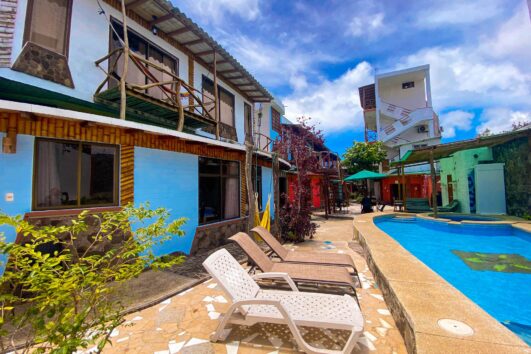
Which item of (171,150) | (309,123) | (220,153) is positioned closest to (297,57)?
(309,123)

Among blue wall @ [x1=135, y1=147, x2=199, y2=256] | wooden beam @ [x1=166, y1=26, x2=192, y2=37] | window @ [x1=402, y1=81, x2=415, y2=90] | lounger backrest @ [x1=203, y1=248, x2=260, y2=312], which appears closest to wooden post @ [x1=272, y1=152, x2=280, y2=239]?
blue wall @ [x1=135, y1=147, x2=199, y2=256]

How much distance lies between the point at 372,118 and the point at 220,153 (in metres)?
29.5

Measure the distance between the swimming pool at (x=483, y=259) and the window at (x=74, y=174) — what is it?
27.3 feet

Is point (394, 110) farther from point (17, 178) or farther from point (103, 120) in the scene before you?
point (17, 178)

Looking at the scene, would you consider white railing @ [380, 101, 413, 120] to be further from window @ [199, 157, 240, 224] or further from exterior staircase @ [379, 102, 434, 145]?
window @ [199, 157, 240, 224]

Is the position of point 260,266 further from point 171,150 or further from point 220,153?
point 220,153

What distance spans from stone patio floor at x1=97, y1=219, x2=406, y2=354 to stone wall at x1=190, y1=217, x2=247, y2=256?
10.7 ft

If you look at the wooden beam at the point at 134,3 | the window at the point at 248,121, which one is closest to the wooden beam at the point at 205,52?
the wooden beam at the point at 134,3

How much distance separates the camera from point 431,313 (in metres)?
2.78

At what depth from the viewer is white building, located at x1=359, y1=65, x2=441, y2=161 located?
25.9 metres

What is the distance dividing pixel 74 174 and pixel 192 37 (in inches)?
243

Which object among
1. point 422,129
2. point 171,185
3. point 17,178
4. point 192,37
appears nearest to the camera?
point 17,178

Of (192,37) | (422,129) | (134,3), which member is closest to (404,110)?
(422,129)

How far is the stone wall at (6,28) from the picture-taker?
4.69m
